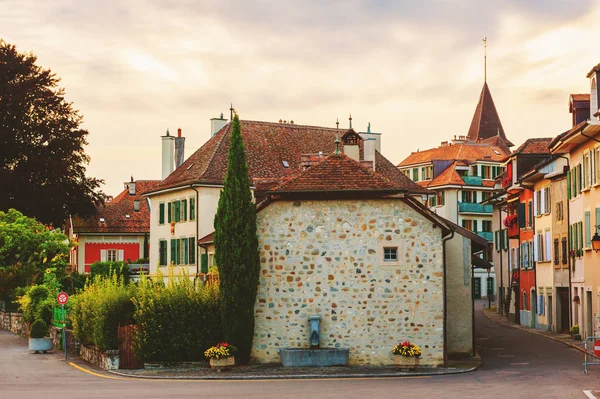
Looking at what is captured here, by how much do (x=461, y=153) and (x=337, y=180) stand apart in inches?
3079

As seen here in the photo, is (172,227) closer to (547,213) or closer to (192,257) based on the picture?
(192,257)

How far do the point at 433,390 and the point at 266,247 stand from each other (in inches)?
387

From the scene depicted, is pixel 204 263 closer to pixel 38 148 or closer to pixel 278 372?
pixel 38 148

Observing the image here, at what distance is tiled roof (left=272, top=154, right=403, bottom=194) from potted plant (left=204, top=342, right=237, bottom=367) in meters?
5.16

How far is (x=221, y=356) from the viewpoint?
31500mm

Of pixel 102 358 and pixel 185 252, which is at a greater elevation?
pixel 185 252

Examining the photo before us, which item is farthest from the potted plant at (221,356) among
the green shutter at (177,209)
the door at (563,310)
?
the green shutter at (177,209)

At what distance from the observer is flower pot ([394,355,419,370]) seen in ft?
104

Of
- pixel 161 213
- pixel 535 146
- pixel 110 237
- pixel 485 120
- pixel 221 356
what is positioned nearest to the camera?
pixel 221 356

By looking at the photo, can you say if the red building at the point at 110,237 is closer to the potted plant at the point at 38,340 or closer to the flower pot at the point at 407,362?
the potted plant at the point at 38,340

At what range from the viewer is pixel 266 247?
33312mm

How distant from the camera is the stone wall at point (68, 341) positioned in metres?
41.3

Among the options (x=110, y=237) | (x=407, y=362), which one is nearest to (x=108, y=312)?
(x=407, y=362)

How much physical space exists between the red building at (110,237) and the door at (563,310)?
3725 cm
